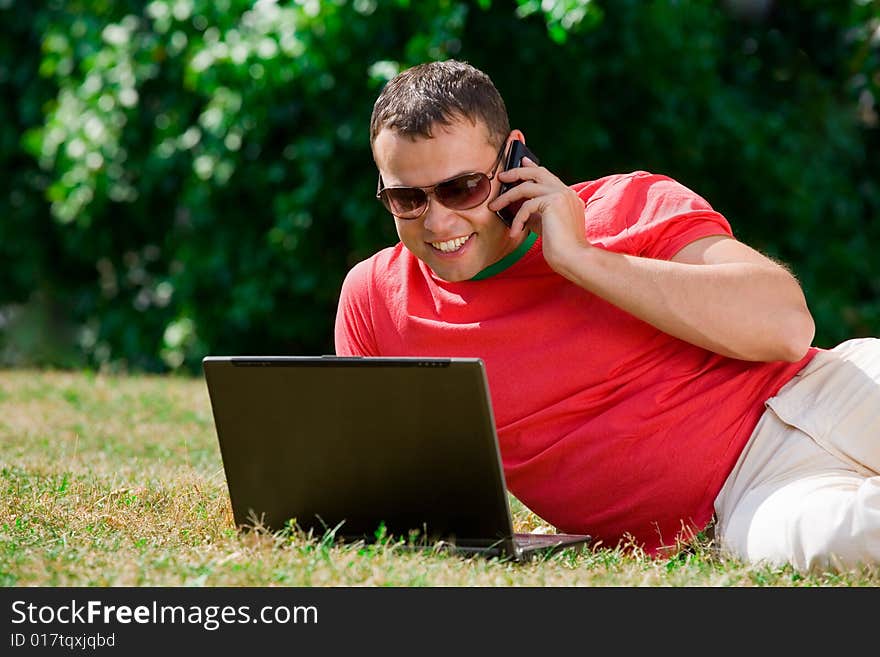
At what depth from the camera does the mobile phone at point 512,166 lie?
3125 mm

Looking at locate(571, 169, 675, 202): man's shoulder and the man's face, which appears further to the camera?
locate(571, 169, 675, 202): man's shoulder

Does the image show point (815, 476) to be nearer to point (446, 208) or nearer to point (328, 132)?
point (446, 208)

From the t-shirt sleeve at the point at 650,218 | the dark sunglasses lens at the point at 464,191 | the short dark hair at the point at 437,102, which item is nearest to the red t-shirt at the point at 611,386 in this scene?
the t-shirt sleeve at the point at 650,218

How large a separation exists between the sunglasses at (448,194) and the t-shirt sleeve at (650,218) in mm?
314

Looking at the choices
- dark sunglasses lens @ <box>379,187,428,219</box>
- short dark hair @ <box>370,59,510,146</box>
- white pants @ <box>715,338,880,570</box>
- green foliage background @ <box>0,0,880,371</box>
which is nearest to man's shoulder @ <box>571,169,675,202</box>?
short dark hair @ <box>370,59,510,146</box>

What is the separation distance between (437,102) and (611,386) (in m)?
0.81

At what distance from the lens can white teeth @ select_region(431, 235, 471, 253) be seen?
10.2 ft

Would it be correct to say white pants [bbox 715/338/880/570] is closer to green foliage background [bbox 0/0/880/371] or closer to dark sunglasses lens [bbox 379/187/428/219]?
dark sunglasses lens [bbox 379/187/428/219]

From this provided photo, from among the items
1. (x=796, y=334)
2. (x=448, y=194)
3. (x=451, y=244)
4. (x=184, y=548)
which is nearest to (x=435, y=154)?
(x=448, y=194)
